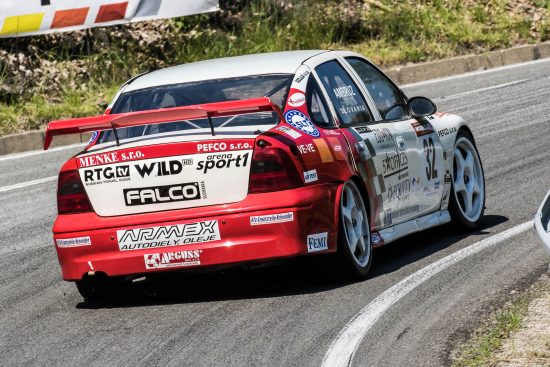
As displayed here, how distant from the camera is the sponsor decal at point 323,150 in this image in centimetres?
738

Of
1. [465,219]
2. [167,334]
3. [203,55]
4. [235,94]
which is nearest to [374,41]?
[203,55]

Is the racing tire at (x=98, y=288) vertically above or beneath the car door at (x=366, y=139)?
beneath

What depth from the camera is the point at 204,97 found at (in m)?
7.80

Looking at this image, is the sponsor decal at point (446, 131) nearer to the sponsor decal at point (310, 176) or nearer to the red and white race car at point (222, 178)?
the red and white race car at point (222, 178)

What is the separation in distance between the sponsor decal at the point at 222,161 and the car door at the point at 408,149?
54.7 inches

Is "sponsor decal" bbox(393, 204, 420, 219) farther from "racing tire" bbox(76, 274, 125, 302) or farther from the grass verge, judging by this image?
"racing tire" bbox(76, 274, 125, 302)

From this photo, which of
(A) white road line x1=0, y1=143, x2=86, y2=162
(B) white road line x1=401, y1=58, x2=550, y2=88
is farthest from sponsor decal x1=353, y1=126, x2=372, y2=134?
(B) white road line x1=401, y1=58, x2=550, y2=88

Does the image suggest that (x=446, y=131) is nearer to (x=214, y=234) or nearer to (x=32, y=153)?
(x=214, y=234)

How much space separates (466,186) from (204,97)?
2.43m

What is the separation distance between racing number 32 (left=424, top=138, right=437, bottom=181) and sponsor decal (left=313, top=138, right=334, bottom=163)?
4.77 ft

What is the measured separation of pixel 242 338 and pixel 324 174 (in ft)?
4.27

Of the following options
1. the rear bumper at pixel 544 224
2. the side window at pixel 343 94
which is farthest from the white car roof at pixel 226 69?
the rear bumper at pixel 544 224

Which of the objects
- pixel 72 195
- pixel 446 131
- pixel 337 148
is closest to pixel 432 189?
pixel 446 131

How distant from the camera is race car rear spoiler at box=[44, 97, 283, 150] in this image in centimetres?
700
